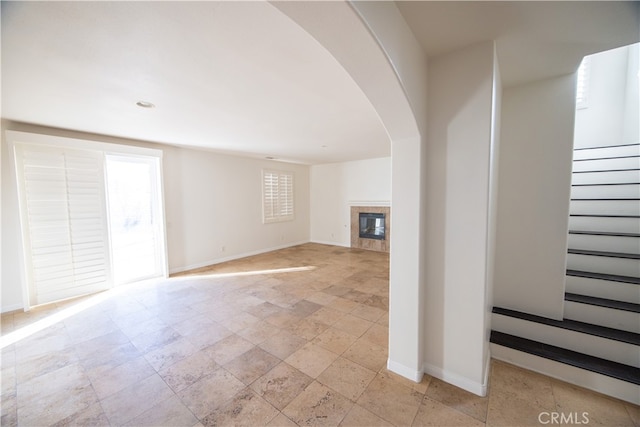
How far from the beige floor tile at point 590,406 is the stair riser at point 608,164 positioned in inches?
120

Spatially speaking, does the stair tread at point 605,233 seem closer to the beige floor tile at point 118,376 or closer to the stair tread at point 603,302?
the stair tread at point 603,302

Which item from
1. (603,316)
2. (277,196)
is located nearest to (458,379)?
(603,316)

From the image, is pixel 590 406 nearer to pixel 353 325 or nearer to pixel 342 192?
pixel 353 325

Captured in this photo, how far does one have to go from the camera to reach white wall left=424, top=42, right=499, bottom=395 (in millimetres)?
1676

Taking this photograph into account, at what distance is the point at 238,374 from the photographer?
203 cm

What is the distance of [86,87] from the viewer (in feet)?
6.97

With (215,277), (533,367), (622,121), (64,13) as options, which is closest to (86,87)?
(64,13)

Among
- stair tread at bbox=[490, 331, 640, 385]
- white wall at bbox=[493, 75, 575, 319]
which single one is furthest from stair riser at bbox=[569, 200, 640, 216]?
stair tread at bbox=[490, 331, 640, 385]

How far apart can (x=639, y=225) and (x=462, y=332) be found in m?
2.50

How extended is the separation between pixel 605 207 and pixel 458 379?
284cm

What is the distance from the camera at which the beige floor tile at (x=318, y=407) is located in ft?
5.24

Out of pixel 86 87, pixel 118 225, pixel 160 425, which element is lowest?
pixel 160 425

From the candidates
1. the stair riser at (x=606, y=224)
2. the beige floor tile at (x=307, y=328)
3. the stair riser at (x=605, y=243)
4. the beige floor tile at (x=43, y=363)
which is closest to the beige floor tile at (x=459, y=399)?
the beige floor tile at (x=307, y=328)

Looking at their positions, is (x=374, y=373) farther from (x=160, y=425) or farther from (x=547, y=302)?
(x=547, y=302)
